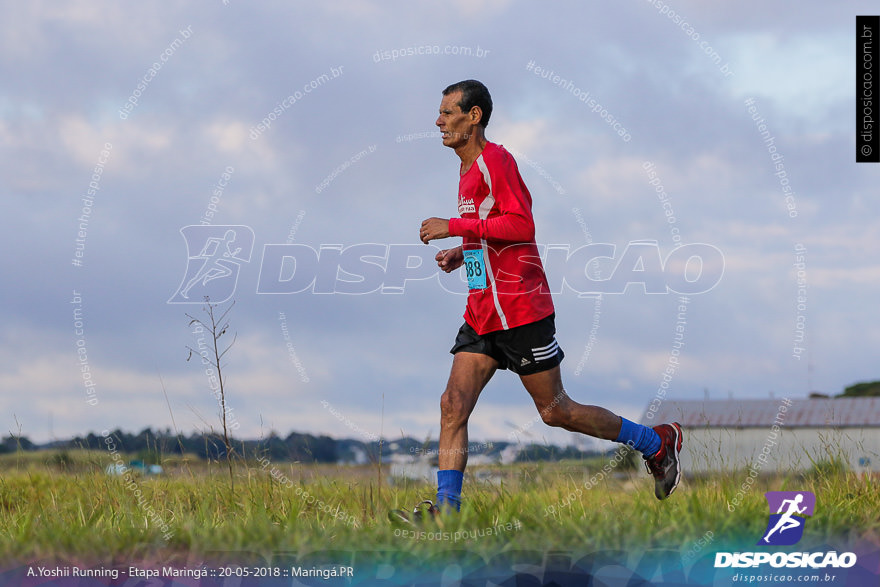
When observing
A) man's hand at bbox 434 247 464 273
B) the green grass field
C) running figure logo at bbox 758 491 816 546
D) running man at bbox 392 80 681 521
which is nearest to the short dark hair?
running man at bbox 392 80 681 521

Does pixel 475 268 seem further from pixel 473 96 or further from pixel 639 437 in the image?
pixel 639 437

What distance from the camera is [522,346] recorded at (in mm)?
5176

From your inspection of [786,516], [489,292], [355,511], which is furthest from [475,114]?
[786,516]

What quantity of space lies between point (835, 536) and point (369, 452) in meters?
2.83

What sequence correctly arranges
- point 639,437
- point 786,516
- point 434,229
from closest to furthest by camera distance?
point 786,516 → point 434,229 → point 639,437

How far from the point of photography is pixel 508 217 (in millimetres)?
5051

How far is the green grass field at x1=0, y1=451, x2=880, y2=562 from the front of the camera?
163 inches

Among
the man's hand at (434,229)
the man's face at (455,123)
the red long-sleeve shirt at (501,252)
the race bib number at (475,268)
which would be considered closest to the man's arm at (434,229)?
the man's hand at (434,229)

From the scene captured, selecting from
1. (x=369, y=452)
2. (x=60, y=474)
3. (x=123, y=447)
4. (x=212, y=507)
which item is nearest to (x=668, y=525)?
(x=369, y=452)

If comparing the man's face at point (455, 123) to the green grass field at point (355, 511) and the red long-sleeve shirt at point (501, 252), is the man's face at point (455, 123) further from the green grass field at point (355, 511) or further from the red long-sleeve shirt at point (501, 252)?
the green grass field at point (355, 511)

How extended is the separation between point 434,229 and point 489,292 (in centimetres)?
54

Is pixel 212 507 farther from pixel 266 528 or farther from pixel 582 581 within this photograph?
pixel 582 581

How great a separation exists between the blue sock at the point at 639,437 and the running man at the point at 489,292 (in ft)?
1.69

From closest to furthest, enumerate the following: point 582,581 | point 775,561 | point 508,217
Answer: point 582,581
point 775,561
point 508,217
